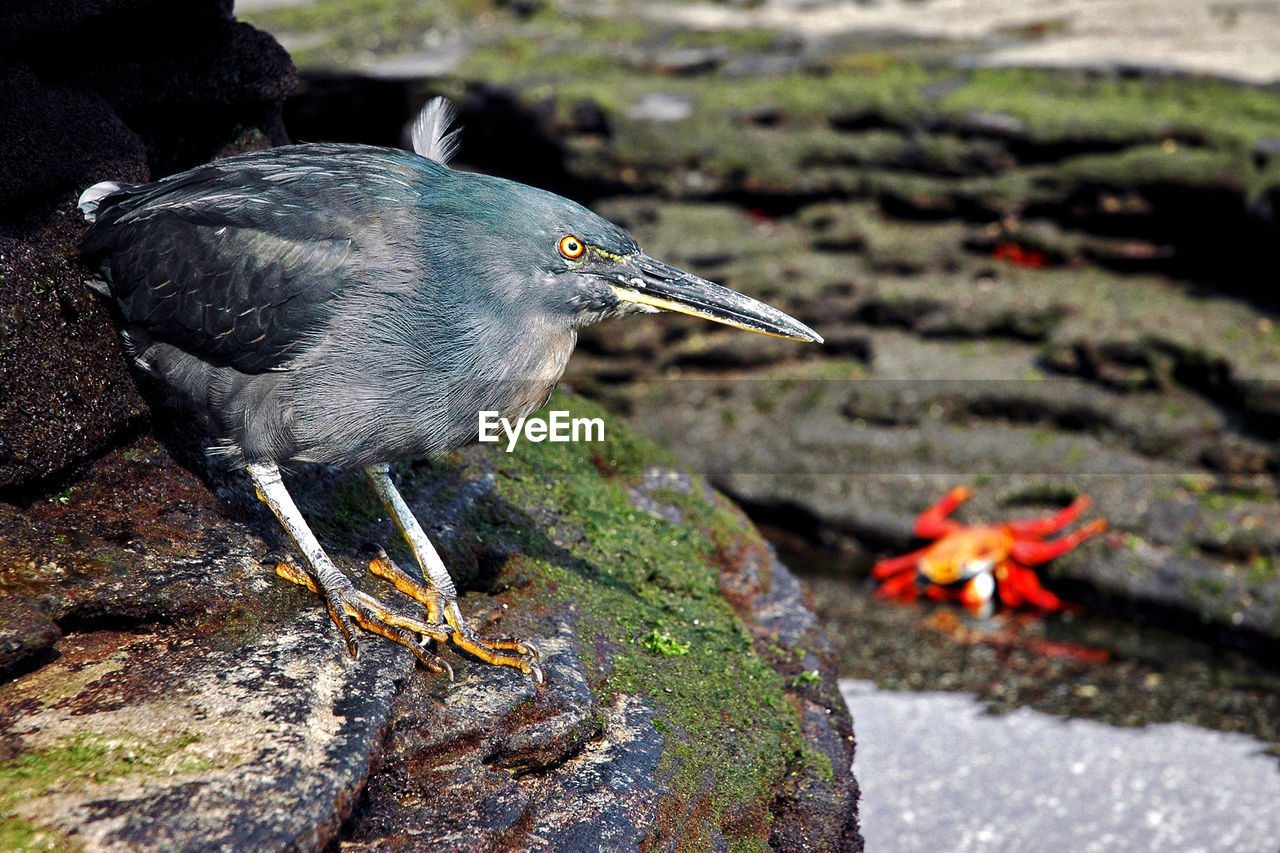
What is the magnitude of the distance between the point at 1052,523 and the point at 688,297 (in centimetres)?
457

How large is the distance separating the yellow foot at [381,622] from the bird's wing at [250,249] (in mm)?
743

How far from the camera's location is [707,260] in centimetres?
898

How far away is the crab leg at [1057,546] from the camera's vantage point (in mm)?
7211

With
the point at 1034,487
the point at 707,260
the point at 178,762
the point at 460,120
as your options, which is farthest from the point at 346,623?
the point at 460,120

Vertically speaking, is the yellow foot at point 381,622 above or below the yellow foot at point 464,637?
above

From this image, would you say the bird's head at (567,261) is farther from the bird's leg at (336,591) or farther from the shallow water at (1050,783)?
the shallow water at (1050,783)

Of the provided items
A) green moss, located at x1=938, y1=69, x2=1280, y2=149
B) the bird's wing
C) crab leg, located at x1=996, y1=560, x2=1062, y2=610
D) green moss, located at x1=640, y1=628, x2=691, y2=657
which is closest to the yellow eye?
the bird's wing

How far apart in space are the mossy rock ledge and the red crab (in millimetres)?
2769

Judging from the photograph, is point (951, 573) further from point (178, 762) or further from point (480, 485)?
point (178, 762)

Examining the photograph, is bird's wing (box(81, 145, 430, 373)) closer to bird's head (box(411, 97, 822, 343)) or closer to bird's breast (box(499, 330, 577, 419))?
bird's head (box(411, 97, 822, 343))

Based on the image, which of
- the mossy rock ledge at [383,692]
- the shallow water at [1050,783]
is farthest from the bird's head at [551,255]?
the shallow water at [1050,783]

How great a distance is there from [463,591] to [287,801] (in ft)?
4.80

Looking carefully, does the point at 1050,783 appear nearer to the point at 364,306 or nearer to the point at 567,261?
the point at 567,261

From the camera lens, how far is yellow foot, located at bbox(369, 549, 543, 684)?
11.6ft
